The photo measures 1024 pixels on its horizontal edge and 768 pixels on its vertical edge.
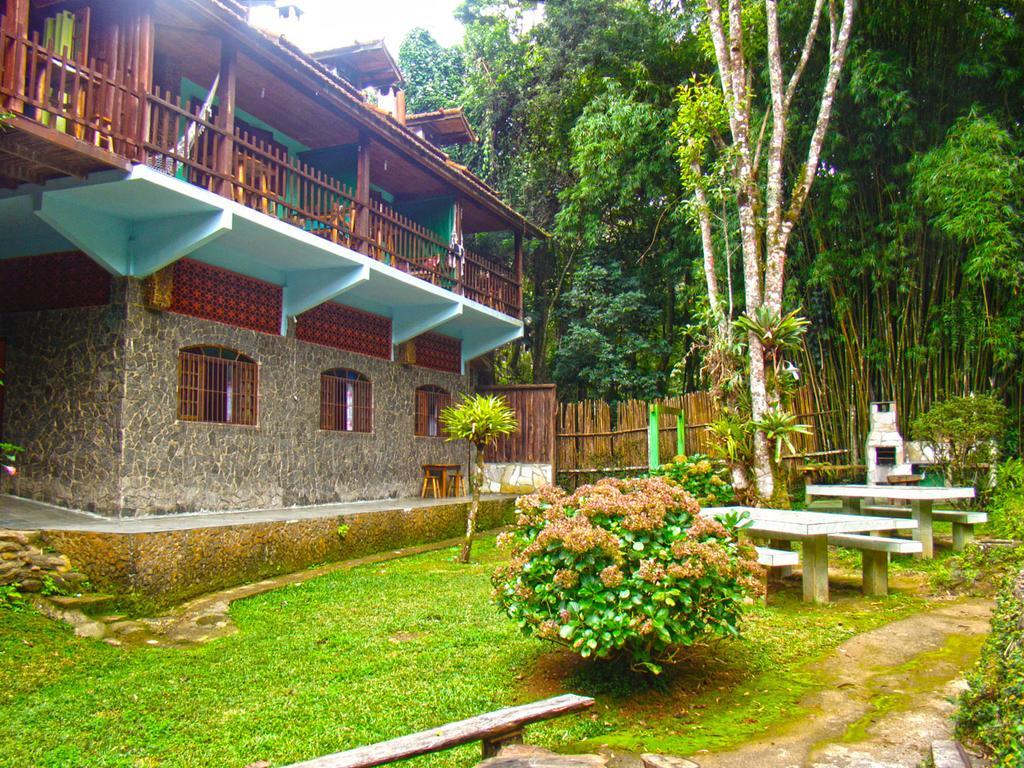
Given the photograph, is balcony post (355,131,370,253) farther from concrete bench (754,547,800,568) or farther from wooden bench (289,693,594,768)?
wooden bench (289,693,594,768)

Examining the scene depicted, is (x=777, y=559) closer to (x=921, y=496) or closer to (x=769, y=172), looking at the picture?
(x=921, y=496)

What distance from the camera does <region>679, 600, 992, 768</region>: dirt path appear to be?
3.18 m

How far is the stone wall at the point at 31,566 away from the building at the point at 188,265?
4.47 feet

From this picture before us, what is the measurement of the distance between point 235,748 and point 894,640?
4162mm

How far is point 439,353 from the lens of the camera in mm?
13781

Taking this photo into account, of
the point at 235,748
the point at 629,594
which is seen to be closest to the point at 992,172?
the point at 629,594

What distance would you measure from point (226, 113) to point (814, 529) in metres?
6.91

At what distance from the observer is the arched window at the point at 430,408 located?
13.0 meters

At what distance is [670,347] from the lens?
1523cm

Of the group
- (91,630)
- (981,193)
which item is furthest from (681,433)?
(91,630)

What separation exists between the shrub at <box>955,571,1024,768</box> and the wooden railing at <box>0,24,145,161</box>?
6.78 m

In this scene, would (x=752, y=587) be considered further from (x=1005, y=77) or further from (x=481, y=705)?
(x=1005, y=77)

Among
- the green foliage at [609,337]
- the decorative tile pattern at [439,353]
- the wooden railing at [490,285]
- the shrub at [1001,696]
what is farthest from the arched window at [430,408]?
the shrub at [1001,696]

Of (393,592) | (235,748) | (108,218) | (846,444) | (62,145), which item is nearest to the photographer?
(235,748)
